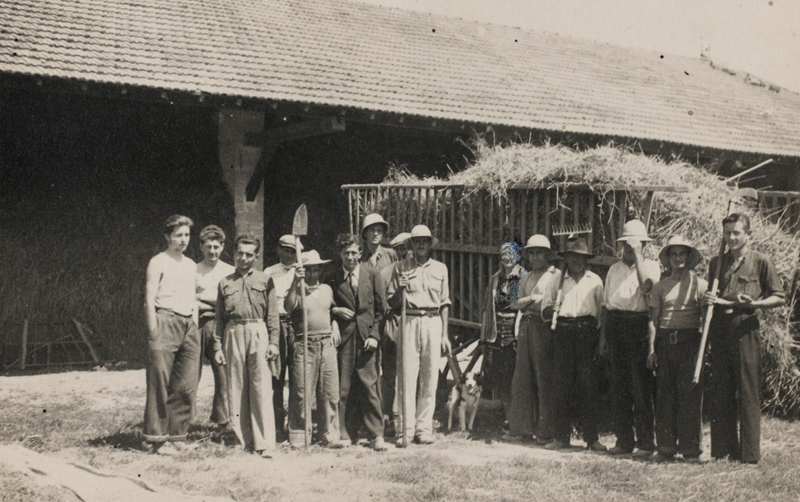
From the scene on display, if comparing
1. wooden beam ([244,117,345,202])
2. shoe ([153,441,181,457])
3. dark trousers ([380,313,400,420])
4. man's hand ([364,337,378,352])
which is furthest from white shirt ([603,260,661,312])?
wooden beam ([244,117,345,202])

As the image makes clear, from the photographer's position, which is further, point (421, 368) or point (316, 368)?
point (421, 368)

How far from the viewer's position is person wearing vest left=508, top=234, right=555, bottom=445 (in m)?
6.11

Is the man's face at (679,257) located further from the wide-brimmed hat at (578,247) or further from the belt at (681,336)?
the wide-brimmed hat at (578,247)

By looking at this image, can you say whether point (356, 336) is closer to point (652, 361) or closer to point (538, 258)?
point (538, 258)

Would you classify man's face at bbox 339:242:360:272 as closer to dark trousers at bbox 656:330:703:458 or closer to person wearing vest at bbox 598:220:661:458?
person wearing vest at bbox 598:220:661:458

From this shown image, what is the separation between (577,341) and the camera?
5910mm

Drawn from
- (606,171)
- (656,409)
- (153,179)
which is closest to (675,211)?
(606,171)

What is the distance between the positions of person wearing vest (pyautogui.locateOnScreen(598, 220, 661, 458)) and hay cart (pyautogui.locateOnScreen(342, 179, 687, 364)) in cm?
60

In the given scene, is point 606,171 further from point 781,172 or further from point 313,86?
point 781,172

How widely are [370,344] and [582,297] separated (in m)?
1.73

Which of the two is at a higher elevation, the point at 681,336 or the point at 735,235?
the point at 735,235

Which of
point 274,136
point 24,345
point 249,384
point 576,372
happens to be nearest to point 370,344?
Answer: point 249,384

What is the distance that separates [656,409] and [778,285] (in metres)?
1.26

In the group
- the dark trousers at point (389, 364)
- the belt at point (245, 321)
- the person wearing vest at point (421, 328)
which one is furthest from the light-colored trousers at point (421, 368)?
the belt at point (245, 321)
